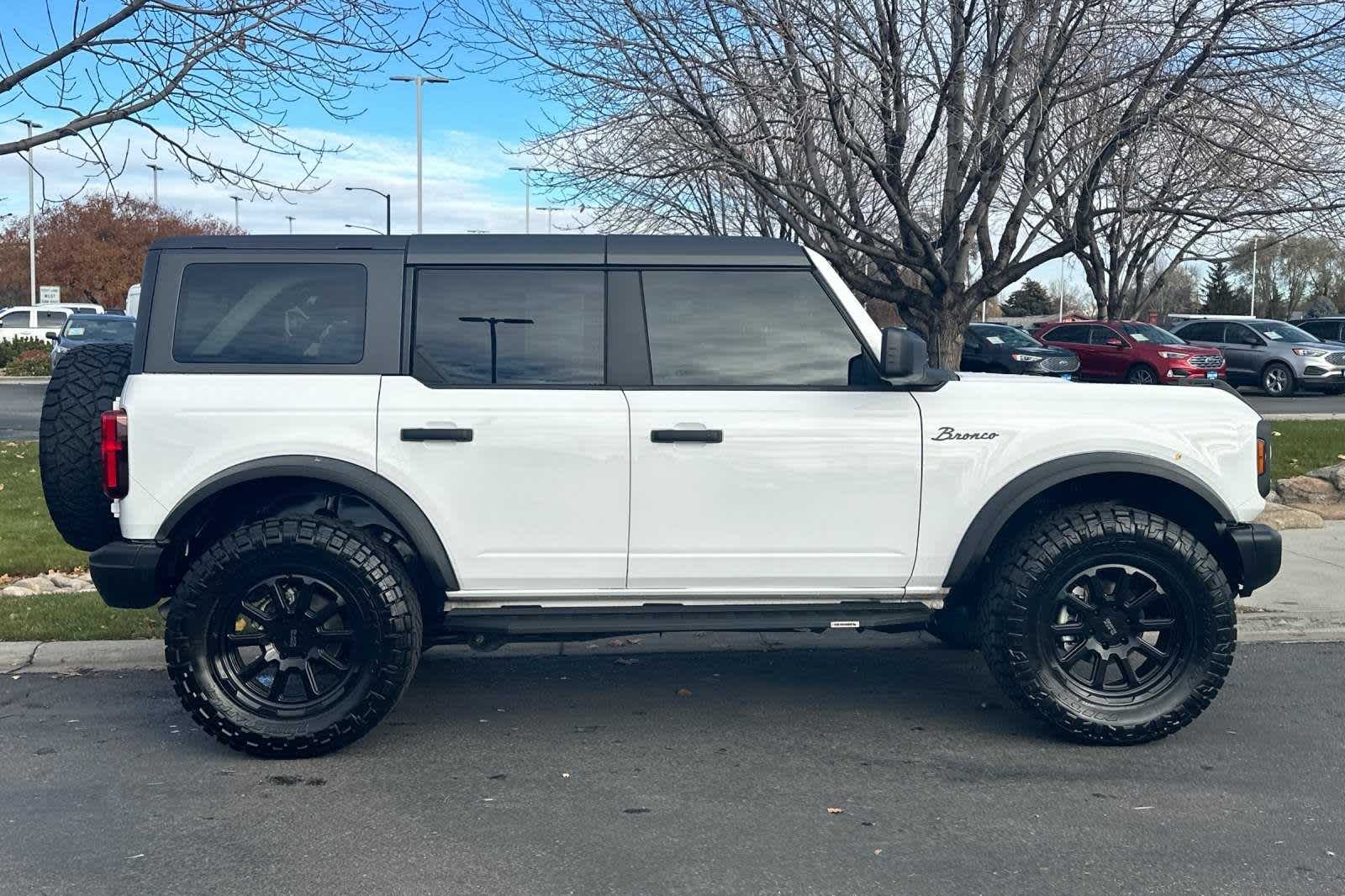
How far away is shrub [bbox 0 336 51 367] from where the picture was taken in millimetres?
33812

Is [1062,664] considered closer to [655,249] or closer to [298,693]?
[655,249]

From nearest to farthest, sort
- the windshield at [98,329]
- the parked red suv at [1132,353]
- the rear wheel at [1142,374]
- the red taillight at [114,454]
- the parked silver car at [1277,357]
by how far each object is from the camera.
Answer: the red taillight at [114,454] < the windshield at [98,329] < the parked red suv at [1132,353] < the rear wheel at [1142,374] < the parked silver car at [1277,357]

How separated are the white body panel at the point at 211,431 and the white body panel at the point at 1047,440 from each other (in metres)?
2.14

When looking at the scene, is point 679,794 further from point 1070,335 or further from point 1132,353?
point 1070,335

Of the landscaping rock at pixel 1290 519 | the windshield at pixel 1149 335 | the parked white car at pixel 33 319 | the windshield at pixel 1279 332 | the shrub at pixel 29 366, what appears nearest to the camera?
the landscaping rock at pixel 1290 519

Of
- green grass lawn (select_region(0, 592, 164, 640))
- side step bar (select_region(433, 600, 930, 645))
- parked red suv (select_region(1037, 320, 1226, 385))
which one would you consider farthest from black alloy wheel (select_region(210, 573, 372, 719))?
parked red suv (select_region(1037, 320, 1226, 385))

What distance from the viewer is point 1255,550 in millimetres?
4965

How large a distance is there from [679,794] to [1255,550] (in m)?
2.44

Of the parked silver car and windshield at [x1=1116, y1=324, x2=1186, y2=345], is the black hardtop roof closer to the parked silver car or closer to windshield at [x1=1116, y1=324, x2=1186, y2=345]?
windshield at [x1=1116, y1=324, x2=1186, y2=345]

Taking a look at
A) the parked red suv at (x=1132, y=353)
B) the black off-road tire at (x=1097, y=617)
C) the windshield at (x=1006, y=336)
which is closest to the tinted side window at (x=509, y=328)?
the black off-road tire at (x=1097, y=617)

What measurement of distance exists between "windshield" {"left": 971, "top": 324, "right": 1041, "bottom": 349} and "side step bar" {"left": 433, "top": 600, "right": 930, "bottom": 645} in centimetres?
2231

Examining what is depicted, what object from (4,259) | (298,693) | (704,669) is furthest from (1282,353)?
(4,259)

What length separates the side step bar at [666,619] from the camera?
4.82 meters

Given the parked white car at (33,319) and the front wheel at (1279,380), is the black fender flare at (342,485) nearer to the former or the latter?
the front wheel at (1279,380)
